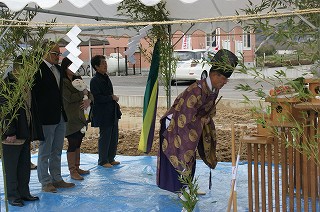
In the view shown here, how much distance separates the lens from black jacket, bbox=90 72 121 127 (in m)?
5.86

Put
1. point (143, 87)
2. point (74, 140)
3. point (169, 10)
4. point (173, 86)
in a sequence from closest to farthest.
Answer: point (74, 140) < point (169, 10) < point (173, 86) < point (143, 87)

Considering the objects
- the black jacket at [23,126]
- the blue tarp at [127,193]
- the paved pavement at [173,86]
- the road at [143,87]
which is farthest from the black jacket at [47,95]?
the road at [143,87]

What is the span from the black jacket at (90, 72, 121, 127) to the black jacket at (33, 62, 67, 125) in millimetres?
955

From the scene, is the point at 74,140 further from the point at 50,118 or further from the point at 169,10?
the point at 169,10

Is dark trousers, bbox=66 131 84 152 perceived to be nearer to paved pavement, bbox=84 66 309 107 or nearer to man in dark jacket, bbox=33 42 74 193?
man in dark jacket, bbox=33 42 74 193

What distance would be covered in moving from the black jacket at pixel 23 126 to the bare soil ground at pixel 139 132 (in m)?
1.91

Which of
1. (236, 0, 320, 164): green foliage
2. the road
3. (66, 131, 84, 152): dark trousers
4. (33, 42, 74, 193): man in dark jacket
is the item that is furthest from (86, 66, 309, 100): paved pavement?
(236, 0, 320, 164): green foliage

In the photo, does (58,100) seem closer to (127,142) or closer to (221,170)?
(221,170)

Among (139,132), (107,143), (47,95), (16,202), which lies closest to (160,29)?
(107,143)

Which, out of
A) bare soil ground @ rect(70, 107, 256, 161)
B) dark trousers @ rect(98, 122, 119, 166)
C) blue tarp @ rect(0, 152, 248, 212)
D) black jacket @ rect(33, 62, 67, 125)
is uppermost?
black jacket @ rect(33, 62, 67, 125)

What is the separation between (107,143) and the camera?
20.1 feet

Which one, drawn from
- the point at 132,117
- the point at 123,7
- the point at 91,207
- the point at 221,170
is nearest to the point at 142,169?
the point at 221,170

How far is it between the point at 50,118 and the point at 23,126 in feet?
1.53

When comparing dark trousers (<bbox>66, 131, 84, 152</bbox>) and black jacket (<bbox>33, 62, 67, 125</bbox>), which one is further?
dark trousers (<bbox>66, 131, 84, 152</bbox>)
